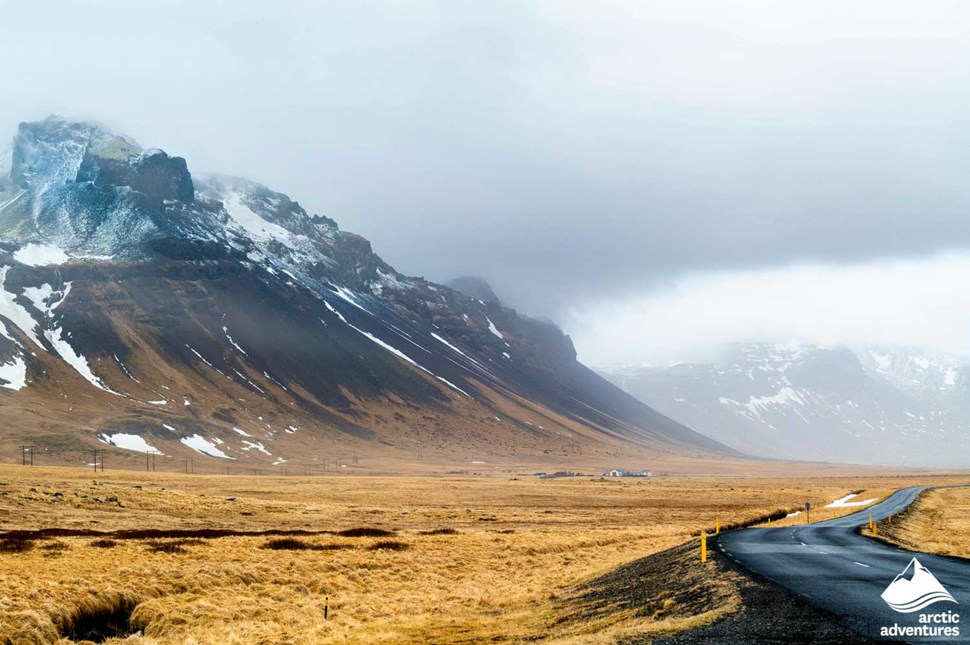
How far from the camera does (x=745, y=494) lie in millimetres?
120188

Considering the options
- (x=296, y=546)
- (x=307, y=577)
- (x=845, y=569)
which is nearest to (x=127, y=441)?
(x=296, y=546)

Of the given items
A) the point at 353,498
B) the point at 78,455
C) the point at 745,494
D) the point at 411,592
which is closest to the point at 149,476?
the point at 353,498

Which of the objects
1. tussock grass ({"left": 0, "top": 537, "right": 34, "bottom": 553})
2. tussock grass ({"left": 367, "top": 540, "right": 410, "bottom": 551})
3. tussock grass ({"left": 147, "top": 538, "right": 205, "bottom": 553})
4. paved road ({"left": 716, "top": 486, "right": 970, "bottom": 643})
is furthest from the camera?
tussock grass ({"left": 367, "top": 540, "right": 410, "bottom": 551})

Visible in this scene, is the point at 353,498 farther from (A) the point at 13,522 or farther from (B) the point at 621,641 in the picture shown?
(B) the point at 621,641

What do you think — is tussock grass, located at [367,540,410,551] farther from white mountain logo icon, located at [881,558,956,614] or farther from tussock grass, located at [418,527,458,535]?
white mountain logo icon, located at [881,558,956,614]

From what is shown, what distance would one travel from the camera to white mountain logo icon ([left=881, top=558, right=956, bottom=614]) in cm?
1927

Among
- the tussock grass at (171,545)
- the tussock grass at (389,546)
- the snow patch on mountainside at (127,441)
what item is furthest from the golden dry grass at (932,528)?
the snow patch on mountainside at (127,441)

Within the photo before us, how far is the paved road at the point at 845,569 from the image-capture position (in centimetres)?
1811

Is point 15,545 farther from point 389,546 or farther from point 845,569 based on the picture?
point 845,569

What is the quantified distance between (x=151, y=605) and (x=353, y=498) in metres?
73.1

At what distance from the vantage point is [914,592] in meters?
21.0

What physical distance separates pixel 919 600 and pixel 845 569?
6929 mm

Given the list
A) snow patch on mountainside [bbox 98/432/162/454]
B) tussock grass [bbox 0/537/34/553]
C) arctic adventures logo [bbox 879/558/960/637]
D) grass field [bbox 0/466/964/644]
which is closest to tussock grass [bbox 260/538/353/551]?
grass field [bbox 0/466/964/644]

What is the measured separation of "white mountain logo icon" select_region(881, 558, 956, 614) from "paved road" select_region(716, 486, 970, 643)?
252 millimetres
